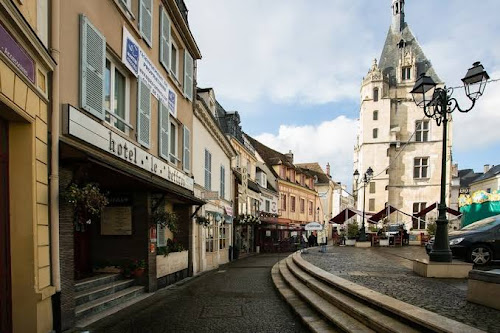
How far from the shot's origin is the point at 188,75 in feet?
47.5

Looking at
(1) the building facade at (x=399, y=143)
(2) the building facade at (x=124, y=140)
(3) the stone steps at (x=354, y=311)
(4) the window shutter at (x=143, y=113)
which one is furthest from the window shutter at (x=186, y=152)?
(1) the building facade at (x=399, y=143)

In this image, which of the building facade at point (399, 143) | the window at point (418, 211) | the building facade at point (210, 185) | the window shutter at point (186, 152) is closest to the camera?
the window shutter at point (186, 152)

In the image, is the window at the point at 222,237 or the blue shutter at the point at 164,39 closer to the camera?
the blue shutter at the point at 164,39

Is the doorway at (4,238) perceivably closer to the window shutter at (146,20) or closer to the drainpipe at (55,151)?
the drainpipe at (55,151)

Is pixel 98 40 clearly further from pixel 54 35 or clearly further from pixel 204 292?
pixel 204 292

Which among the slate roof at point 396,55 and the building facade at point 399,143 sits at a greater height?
the slate roof at point 396,55

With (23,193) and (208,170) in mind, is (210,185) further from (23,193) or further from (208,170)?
(23,193)

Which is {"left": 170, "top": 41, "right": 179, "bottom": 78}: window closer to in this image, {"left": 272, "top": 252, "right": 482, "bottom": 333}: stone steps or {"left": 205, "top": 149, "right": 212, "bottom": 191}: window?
{"left": 205, "top": 149, "right": 212, "bottom": 191}: window

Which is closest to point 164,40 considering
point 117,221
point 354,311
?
point 117,221

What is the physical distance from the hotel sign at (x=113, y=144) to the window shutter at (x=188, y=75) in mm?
3358

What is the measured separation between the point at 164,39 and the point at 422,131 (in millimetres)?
37053

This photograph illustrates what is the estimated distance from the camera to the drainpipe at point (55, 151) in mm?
5797

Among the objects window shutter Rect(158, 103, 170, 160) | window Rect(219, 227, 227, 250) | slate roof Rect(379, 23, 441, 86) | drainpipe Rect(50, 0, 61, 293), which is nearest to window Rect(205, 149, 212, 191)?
window Rect(219, 227, 227, 250)

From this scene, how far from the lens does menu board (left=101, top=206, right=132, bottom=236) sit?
9.56 metres
